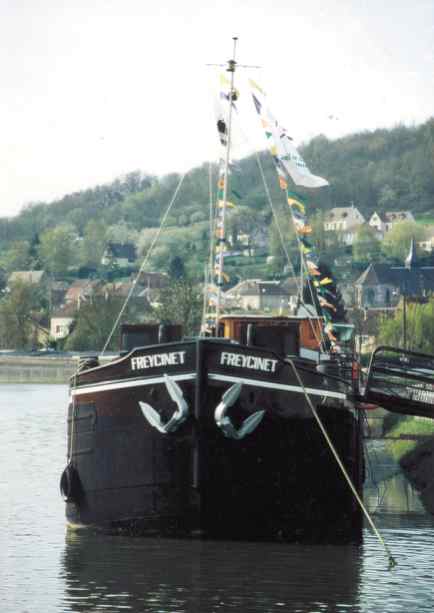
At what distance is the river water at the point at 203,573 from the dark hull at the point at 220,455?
48cm

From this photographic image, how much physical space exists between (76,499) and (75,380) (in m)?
2.31

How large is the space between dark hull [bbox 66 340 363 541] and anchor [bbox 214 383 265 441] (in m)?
0.12

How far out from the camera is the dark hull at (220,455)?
1013 inches

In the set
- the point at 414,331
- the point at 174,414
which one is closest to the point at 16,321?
the point at 414,331

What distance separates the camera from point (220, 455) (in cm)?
2589

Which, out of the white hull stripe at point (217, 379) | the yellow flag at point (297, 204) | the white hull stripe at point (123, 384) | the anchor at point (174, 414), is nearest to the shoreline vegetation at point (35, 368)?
the yellow flag at point (297, 204)

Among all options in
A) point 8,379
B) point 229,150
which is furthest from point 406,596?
point 8,379

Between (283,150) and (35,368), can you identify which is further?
(35,368)

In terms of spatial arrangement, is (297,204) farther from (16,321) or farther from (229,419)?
(16,321)

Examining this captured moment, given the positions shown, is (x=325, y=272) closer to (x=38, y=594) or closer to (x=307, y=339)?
(x=307, y=339)

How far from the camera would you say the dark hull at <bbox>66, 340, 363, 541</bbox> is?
84.4 ft

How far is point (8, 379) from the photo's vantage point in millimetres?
132250

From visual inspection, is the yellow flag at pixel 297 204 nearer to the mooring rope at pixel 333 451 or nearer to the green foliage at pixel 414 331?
the mooring rope at pixel 333 451

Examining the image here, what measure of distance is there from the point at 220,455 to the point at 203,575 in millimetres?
2459
